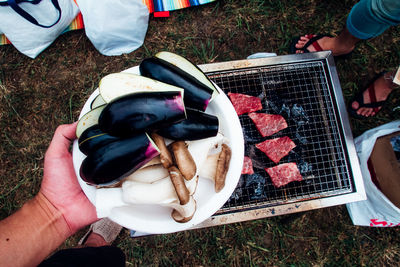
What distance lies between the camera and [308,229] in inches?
93.6

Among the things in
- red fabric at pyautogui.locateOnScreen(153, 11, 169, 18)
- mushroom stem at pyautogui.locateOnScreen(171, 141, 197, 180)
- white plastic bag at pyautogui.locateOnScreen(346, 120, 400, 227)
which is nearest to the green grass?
red fabric at pyautogui.locateOnScreen(153, 11, 169, 18)

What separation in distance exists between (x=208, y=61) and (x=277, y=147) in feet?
3.79

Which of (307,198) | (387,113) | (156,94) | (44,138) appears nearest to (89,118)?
(156,94)

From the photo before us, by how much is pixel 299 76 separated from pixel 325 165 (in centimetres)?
65

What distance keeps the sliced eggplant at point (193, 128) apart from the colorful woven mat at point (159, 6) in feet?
6.14

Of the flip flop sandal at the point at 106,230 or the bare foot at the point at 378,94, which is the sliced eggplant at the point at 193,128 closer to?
the flip flop sandal at the point at 106,230

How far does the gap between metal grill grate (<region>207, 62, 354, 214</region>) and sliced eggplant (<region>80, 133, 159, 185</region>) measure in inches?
35.4

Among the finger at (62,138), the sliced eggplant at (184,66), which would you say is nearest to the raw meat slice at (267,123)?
the sliced eggplant at (184,66)

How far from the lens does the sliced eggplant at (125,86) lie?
35.6 inches

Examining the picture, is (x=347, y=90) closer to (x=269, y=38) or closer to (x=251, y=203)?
(x=269, y=38)

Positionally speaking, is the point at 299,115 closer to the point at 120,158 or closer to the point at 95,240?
the point at 120,158

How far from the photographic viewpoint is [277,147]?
175cm

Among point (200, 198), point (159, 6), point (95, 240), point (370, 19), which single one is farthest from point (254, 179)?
point (159, 6)

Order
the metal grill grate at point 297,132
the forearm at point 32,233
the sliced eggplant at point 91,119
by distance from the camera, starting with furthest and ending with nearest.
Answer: the metal grill grate at point 297,132 < the forearm at point 32,233 < the sliced eggplant at point 91,119
